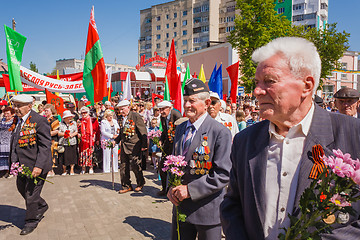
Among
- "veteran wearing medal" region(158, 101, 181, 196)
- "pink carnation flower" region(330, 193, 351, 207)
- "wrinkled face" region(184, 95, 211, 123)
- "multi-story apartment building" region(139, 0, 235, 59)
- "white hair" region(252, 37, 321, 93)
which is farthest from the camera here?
"multi-story apartment building" region(139, 0, 235, 59)

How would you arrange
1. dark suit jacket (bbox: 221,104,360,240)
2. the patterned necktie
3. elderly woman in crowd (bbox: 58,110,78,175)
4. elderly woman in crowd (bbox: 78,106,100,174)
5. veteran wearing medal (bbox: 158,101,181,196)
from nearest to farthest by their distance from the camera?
dark suit jacket (bbox: 221,104,360,240)
the patterned necktie
veteran wearing medal (bbox: 158,101,181,196)
elderly woman in crowd (bbox: 58,110,78,175)
elderly woman in crowd (bbox: 78,106,100,174)

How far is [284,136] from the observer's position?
65.3 inches

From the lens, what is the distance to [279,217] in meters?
1.56

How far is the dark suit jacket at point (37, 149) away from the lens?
502 cm

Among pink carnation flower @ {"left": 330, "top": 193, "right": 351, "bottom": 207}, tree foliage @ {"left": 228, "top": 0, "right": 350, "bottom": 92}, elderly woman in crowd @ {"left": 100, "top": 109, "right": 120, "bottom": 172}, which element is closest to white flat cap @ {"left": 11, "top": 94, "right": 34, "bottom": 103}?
elderly woman in crowd @ {"left": 100, "top": 109, "right": 120, "bottom": 172}

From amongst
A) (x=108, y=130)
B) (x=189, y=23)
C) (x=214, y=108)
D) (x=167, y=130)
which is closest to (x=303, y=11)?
(x=189, y=23)

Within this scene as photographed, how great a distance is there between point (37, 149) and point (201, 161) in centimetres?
351

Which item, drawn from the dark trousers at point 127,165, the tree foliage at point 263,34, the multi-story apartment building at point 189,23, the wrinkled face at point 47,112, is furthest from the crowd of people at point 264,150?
the multi-story apartment building at point 189,23

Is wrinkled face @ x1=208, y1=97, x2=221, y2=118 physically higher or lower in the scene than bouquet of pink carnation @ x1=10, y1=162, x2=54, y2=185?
higher

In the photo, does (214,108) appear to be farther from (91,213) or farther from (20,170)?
(20,170)

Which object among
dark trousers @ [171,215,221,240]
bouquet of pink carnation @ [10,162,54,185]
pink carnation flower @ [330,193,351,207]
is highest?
pink carnation flower @ [330,193,351,207]

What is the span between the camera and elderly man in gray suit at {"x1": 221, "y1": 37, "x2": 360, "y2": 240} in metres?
1.50

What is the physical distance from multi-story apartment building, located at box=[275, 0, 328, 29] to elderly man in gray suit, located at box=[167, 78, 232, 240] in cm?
5868

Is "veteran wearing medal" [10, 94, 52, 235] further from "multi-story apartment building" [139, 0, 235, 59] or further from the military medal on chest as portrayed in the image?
"multi-story apartment building" [139, 0, 235, 59]
